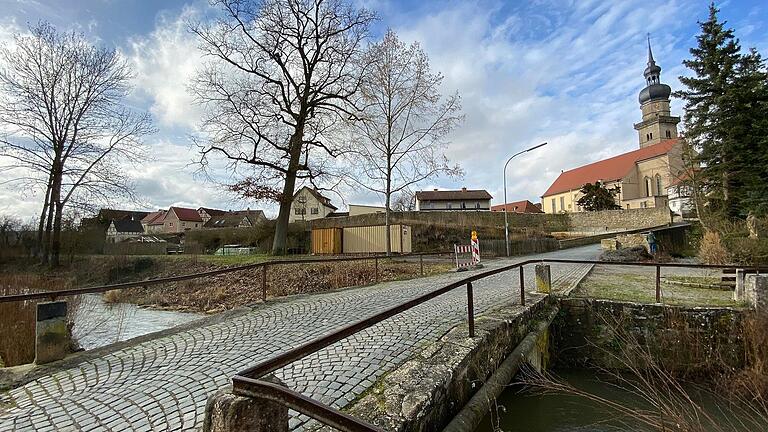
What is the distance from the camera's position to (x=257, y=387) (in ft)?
5.78

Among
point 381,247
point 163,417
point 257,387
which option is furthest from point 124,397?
point 381,247

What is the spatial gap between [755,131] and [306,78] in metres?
26.7

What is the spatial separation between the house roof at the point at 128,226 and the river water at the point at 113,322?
7144cm

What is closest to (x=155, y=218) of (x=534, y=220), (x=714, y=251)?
(x=534, y=220)

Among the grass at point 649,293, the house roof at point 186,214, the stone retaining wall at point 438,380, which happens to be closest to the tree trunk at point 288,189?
the grass at point 649,293

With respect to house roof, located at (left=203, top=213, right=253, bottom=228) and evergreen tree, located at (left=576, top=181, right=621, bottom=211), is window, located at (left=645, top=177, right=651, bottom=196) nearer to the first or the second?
evergreen tree, located at (left=576, top=181, right=621, bottom=211)

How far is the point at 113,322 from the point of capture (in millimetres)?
9773

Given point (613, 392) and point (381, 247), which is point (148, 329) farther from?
point (381, 247)

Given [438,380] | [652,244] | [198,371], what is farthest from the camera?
[652,244]

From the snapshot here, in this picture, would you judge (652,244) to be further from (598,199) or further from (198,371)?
(598,199)

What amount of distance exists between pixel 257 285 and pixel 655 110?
2817 inches

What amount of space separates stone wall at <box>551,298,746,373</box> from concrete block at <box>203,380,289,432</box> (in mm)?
6413

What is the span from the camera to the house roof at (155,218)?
78850mm

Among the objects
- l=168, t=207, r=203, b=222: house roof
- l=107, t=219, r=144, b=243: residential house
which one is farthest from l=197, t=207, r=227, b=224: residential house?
l=107, t=219, r=144, b=243: residential house
